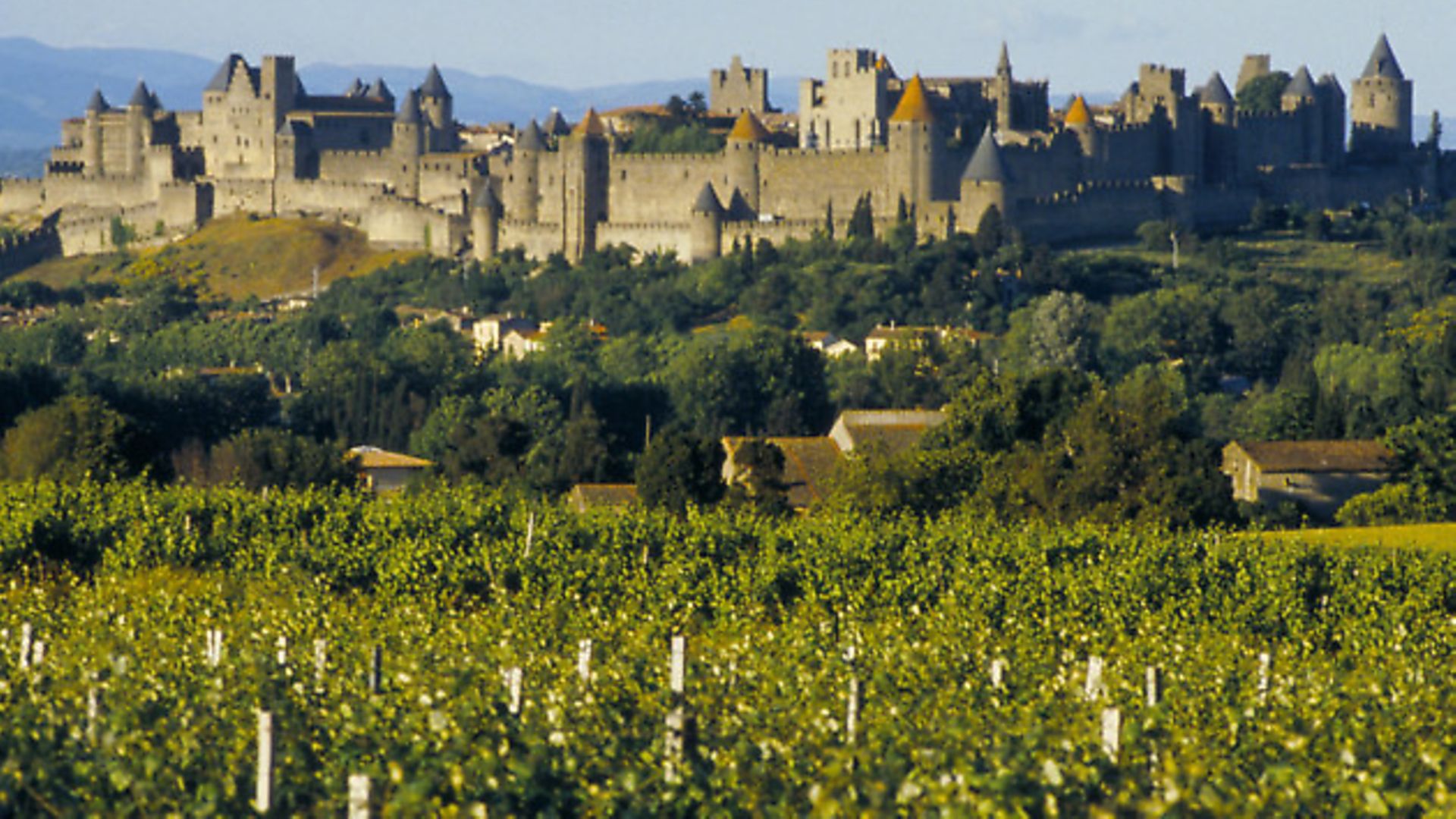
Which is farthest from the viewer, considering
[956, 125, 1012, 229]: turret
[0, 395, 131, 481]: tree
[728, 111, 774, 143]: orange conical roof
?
[728, 111, 774, 143]: orange conical roof

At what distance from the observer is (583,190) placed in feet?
216

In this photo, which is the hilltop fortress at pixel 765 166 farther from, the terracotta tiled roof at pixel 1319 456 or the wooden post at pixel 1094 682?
the wooden post at pixel 1094 682

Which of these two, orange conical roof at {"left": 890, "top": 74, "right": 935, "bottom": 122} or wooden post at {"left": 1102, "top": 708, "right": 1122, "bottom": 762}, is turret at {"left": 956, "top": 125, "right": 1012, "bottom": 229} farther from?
wooden post at {"left": 1102, "top": 708, "right": 1122, "bottom": 762}

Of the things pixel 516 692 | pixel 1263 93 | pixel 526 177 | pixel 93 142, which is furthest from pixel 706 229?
pixel 516 692

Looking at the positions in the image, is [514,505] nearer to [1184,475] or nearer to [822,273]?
[1184,475]

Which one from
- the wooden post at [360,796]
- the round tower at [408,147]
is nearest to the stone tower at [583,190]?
the round tower at [408,147]

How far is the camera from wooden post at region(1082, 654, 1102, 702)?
43.7 feet

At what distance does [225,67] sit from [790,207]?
23.6m

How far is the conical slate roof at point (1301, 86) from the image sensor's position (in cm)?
7031

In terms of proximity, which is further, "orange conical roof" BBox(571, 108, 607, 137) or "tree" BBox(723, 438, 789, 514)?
"orange conical roof" BBox(571, 108, 607, 137)

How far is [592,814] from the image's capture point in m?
10.5

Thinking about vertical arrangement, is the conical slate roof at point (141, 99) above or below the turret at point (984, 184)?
above

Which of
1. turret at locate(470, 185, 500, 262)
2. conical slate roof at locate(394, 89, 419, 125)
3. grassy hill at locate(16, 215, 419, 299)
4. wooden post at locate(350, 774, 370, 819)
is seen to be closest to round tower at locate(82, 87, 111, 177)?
grassy hill at locate(16, 215, 419, 299)

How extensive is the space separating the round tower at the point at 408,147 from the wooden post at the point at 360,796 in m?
63.2
